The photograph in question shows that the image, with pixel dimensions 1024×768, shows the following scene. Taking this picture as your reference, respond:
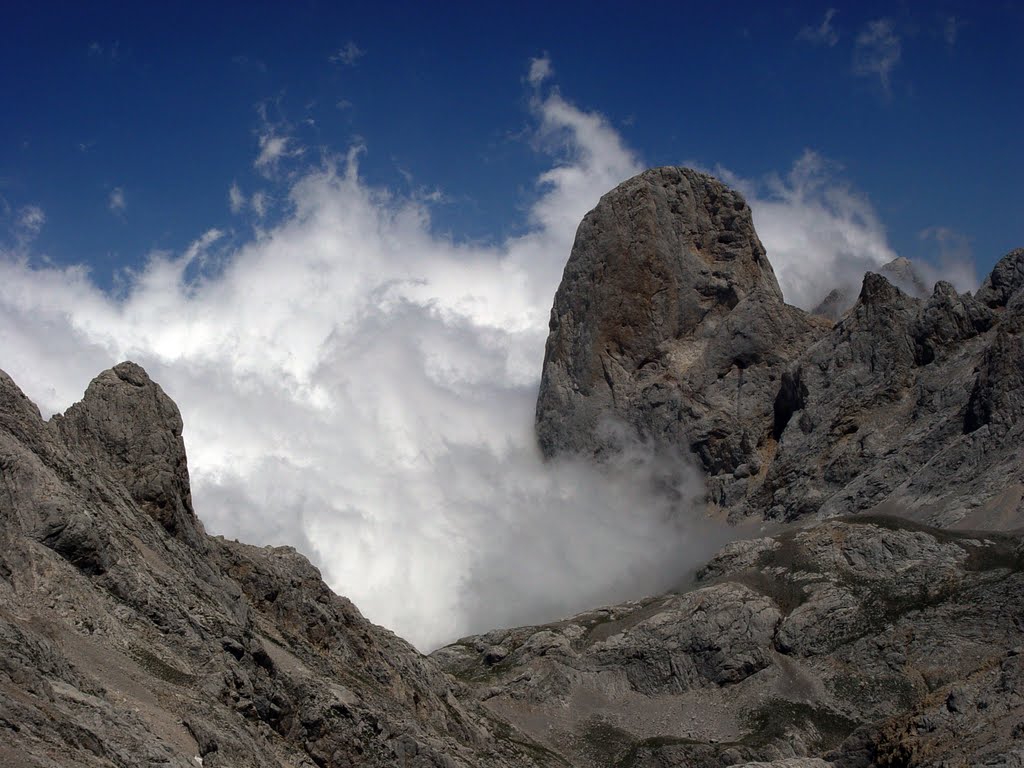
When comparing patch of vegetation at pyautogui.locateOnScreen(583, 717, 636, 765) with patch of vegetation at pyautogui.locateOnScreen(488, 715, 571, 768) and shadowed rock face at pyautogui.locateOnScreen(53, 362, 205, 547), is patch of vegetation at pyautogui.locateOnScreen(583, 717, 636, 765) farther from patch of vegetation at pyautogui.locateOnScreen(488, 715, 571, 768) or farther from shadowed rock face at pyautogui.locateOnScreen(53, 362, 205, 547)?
shadowed rock face at pyautogui.locateOnScreen(53, 362, 205, 547)

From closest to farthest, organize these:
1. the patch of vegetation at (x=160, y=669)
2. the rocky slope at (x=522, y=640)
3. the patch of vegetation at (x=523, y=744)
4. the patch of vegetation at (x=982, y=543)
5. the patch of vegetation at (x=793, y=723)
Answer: the rocky slope at (x=522, y=640)
the patch of vegetation at (x=160, y=669)
the patch of vegetation at (x=523, y=744)
the patch of vegetation at (x=793, y=723)
the patch of vegetation at (x=982, y=543)

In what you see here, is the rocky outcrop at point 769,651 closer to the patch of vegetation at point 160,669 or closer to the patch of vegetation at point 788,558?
the patch of vegetation at point 788,558

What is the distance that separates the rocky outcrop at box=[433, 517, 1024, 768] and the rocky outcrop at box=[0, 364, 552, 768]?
52445 mm

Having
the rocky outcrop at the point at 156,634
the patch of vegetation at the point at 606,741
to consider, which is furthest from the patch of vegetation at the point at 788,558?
the rocky outcrop at the point at 156,634

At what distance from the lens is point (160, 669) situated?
170ft

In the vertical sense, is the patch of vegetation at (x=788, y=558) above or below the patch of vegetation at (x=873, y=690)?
above

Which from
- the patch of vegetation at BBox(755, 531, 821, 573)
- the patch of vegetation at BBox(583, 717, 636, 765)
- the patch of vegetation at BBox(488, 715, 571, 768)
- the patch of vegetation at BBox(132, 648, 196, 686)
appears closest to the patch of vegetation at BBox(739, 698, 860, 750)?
the patch of vegetation at BBox(583, 717, 636, 765)

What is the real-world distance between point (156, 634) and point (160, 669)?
408cm

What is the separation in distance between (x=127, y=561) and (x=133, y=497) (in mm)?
14796

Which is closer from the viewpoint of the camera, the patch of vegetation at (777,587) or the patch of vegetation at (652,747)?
the patch of vegetation at (652,747)

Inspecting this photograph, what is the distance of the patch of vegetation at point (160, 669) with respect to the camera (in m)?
51.2

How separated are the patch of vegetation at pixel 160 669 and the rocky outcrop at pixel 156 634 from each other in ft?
0.41

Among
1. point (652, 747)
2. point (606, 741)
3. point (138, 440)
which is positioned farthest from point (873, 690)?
point (138, 440)

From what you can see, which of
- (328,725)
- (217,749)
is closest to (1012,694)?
(328,725)
